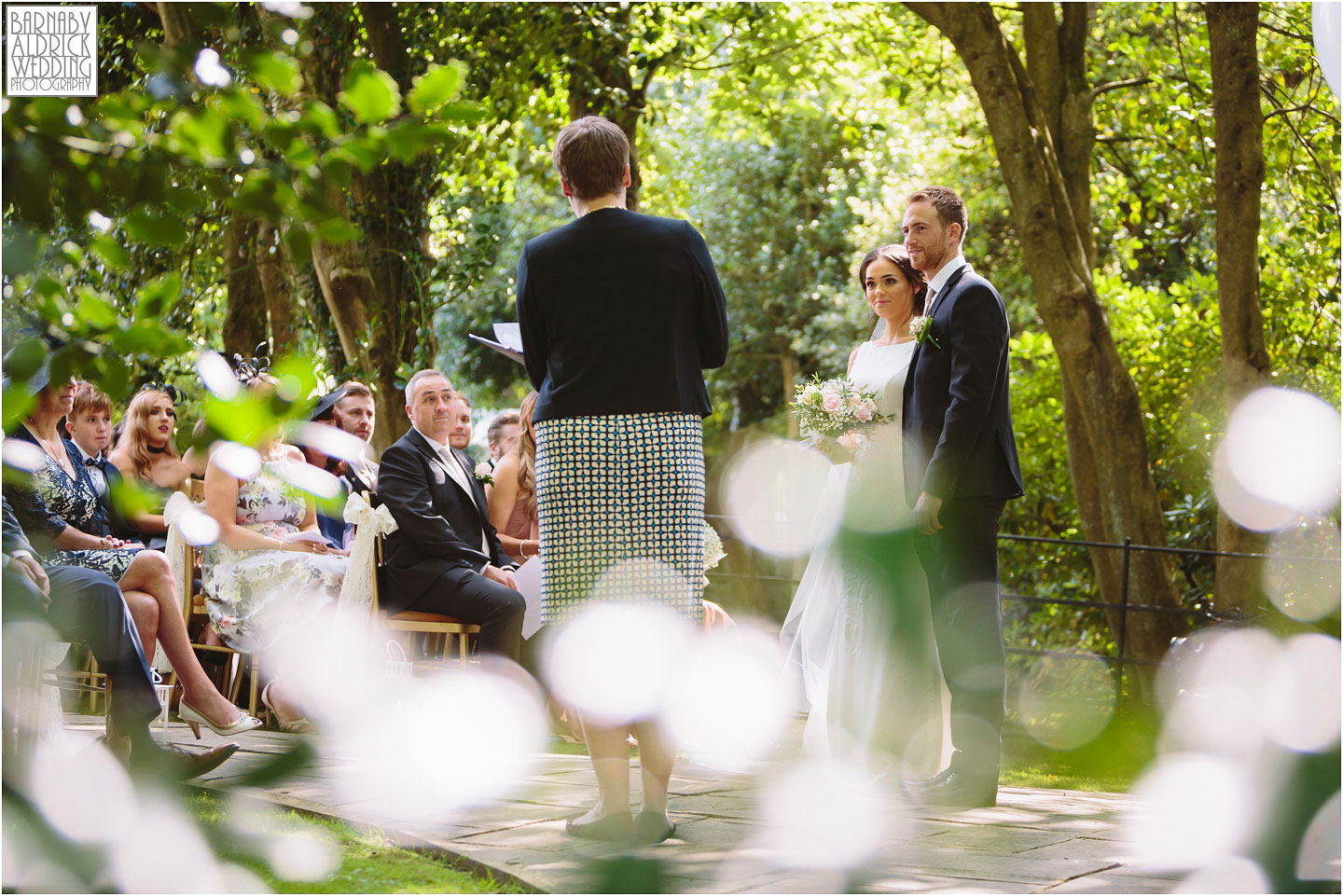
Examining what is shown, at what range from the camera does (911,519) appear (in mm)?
4484

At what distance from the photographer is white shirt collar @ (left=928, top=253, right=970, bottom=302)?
4289mm

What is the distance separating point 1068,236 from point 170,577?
5807mm

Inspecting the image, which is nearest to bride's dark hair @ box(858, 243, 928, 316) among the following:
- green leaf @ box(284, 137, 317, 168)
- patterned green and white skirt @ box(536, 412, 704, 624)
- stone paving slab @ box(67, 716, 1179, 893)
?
patterned green and white skirt @ box(536, 412, 704, 624)

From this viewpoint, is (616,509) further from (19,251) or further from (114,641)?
(19,251)

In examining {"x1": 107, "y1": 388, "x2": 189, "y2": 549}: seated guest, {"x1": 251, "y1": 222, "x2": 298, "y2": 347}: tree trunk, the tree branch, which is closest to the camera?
{"x1": 107, "y1": 388, "x2": 189, "y2": 549}: seated guest

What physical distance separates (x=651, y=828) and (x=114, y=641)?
6.50 feet

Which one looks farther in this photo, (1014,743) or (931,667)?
(1014,743)

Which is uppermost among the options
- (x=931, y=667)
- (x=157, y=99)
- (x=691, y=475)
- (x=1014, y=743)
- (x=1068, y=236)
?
(x=1068, y=236)

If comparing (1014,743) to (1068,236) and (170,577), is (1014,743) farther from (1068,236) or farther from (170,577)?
(170,577)

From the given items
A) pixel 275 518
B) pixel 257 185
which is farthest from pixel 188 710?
pixel 257 185

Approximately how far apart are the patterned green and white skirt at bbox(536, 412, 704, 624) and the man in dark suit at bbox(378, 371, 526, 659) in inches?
90.5

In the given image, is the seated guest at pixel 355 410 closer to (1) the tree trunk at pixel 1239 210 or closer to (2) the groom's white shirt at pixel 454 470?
(2) the groom's white shirt at pixel 454 470

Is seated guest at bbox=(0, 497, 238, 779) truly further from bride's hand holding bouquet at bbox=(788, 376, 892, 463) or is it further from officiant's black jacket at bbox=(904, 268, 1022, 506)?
officiant's black jacket at bbox=(904, 268, 1022, 506)

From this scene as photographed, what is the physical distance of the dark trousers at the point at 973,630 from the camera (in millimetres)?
4109
